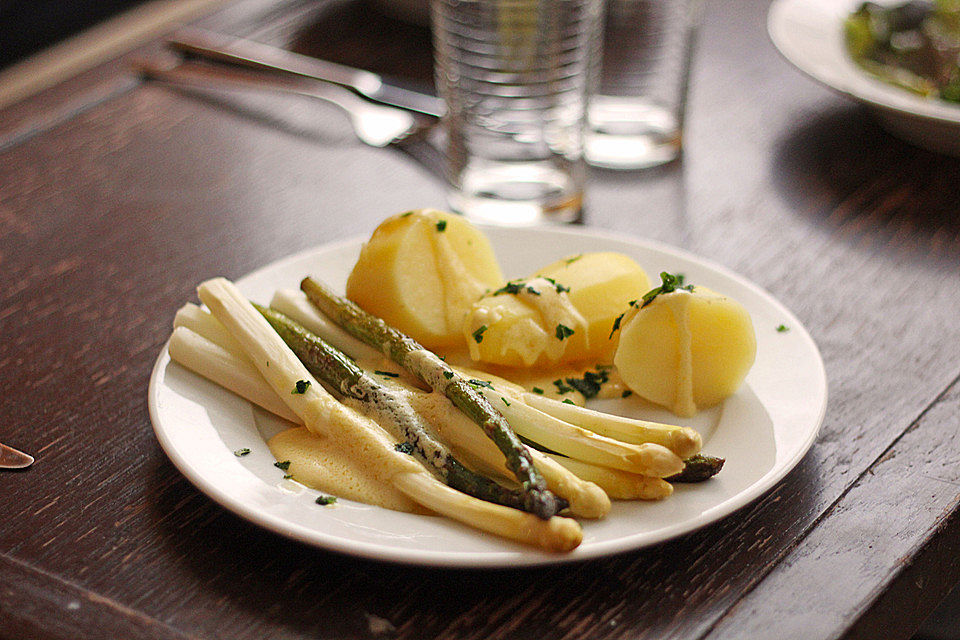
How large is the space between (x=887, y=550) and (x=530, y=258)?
2.33 feet

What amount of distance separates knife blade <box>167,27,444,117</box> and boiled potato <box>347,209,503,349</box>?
0.89 meters

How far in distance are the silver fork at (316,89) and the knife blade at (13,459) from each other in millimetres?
1127

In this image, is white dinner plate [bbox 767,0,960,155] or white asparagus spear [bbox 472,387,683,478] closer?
white asparagus spear [bbox 472,387,683,478]

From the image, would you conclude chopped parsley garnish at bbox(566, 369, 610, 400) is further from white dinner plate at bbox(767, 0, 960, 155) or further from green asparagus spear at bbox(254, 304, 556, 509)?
white dinner plate at bbox(767, 0, 960, 155)

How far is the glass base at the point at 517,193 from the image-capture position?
6.10 feet

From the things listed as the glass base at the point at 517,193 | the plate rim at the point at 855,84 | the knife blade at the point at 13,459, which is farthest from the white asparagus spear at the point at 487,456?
the plate rim at the point at 855,84

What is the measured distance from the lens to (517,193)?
1862mm

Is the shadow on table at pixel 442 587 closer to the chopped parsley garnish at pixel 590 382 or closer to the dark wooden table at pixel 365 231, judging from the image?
the dark wooden table at pixel 365 231

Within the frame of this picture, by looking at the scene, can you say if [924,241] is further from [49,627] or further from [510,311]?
[49,627]

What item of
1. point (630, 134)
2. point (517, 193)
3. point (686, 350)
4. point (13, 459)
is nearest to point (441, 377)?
point (686, 350)

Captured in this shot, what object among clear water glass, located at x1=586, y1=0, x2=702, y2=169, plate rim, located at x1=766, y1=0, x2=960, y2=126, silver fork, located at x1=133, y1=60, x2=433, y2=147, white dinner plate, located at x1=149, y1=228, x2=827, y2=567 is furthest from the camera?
silver fork, located at x1=133, y1=60, x2=433, y2=147

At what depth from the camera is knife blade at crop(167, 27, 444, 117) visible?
90.1 inches

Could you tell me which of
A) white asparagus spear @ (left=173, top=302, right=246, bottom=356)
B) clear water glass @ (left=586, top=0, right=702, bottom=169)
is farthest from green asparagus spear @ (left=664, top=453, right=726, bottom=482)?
clear water glass @ (left=586, top=0, right=702, bottom=169)

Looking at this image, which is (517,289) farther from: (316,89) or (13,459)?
(316,89)
